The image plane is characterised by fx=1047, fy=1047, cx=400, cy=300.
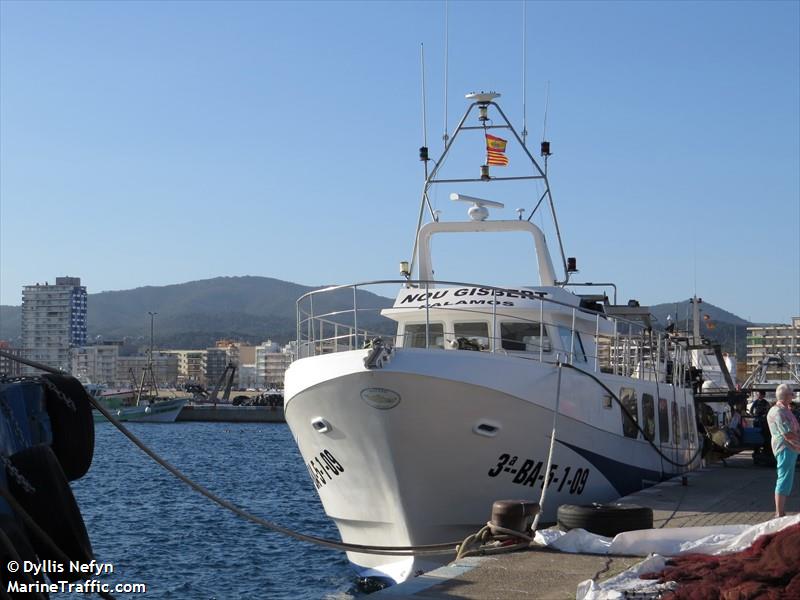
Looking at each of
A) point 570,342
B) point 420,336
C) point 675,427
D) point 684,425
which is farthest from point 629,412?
point 684,425

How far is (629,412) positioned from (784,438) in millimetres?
5112

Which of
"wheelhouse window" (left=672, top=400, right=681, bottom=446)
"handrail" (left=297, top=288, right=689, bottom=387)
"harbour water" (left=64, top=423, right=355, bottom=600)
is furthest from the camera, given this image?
"wheelhouse window" (left=672, top=400, right=681, bottom=446)

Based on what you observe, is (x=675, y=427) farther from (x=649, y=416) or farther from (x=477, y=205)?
(x=477, y=205)

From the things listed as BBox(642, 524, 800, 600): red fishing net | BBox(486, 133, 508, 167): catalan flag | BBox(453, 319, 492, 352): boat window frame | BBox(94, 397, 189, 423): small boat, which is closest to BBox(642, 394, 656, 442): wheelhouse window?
BBox(453, 319, 492, 352): boat window frame

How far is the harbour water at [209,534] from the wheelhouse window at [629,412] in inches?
212

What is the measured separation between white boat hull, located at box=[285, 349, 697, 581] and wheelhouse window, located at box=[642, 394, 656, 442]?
253 cm

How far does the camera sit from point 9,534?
7129mm

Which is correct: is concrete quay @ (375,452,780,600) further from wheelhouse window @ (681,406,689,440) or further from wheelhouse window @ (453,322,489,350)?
wheelhouse window @ (681,406,689,440)

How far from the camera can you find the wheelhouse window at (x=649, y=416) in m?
18.1

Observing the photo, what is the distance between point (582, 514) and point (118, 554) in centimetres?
1245

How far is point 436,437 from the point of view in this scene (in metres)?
14.0

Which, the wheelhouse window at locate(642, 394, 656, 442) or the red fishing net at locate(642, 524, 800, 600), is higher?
the wheelhouse window at locate(642, 394, 656, 442)

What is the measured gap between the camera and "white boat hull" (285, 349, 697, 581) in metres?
13.8

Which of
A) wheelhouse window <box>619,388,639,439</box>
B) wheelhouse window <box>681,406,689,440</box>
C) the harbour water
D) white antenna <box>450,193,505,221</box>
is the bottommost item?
the harbour water
